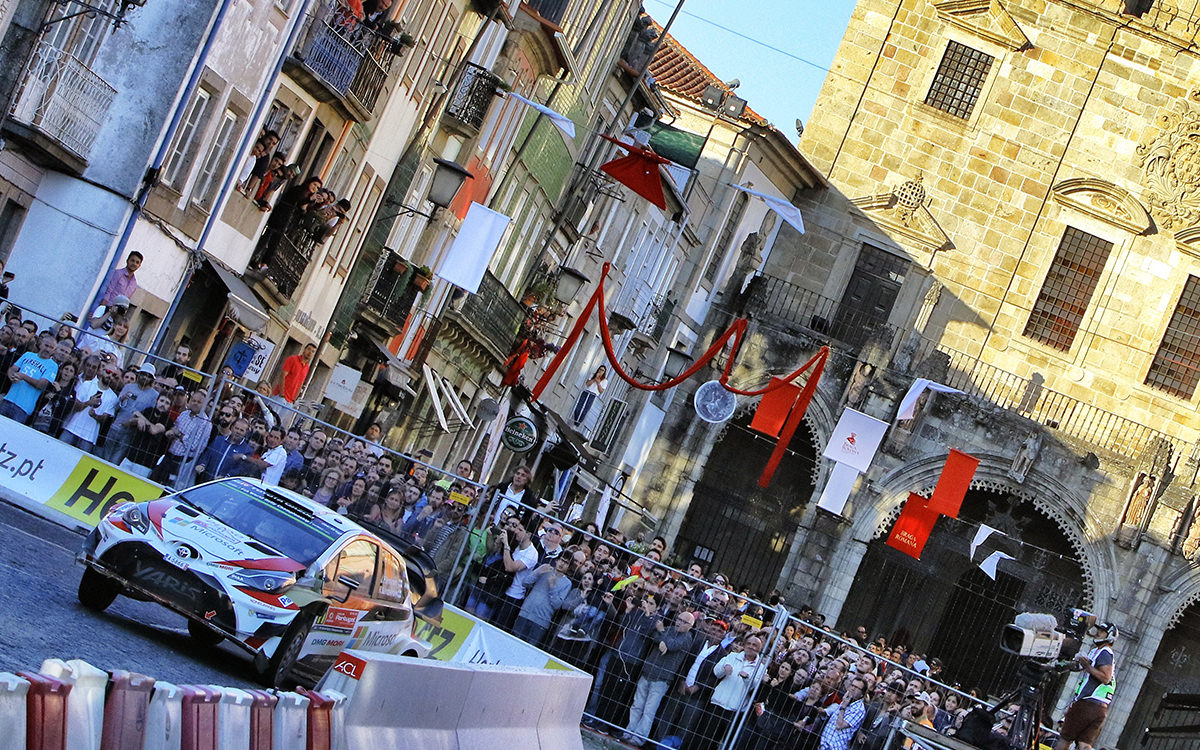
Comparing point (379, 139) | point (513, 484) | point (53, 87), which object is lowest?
point (513, 484)

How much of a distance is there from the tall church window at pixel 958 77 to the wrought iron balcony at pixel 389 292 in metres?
19.1

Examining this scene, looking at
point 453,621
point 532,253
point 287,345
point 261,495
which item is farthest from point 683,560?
point 261,495

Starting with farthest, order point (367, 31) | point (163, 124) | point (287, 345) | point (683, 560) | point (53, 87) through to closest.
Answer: point (683, 560)
point (287, 345)
point (367, 31)
point (163, 124)
point (53, 87)

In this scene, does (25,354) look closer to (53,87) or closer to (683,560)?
(53,87)

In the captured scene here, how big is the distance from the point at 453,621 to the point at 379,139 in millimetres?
13143

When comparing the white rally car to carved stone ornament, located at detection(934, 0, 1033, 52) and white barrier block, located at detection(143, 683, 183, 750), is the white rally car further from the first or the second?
carved stone ornament, located at detection(934, 0, 1033, 52)

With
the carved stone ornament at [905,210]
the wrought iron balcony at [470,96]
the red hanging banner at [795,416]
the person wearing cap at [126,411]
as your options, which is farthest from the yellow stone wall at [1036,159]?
the person wearing cap at [126,411]

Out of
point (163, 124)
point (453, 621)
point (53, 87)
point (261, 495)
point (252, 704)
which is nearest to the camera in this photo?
point (252, 704)

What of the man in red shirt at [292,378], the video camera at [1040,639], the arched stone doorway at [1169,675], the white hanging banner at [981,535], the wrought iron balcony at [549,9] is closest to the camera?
the video camera at [1040,639]

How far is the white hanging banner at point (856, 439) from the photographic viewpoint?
39.2 m

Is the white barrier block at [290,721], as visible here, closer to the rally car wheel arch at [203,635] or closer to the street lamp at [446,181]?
the rally car wheel arch at [203,635]

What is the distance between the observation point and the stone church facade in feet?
135

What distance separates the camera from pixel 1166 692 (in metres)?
41.4

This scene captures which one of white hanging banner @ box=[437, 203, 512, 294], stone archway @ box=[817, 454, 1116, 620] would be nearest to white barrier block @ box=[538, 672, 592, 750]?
white hanging banner @ box=[437, 203, 512, 294]
